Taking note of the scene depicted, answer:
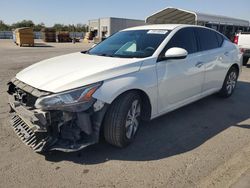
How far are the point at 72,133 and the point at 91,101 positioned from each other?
44 cm

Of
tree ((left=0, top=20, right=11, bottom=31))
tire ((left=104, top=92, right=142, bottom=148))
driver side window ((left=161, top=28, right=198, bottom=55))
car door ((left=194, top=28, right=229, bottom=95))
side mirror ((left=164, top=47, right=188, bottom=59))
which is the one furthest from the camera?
tree ((left=0, top=20, right=11, bottom=31))

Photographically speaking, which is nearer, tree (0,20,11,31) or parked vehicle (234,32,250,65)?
parked vehicle (234,32,250,65)

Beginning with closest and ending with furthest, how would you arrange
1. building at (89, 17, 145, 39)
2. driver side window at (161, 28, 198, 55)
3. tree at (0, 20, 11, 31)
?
driver side window at (161, 28, 198, 55) → building at (89, 17, 145, 39) → tree at (0, 20, 11, 31)

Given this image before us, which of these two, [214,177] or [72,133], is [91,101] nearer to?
[72,133]

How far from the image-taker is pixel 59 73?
3.32 meters

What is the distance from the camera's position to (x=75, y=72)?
3.26 metres

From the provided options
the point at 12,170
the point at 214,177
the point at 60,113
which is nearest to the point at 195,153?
the point at 214,177

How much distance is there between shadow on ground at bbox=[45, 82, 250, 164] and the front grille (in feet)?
0.94

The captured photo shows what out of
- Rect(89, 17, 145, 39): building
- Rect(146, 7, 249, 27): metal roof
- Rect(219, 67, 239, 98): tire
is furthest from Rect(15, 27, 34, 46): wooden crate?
Rect(219, 67, 239, 98): tire

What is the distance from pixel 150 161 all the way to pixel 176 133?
998mm

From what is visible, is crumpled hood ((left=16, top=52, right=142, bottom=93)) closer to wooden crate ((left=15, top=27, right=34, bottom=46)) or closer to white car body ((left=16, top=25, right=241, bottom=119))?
white car body ((left=16, top=25, right=241, bottom=119))

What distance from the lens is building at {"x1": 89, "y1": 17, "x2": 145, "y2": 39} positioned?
4219 centimetres

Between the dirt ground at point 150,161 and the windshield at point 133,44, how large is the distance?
48.5 inches

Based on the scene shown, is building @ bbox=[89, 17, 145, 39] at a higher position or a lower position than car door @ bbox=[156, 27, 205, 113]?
higher
